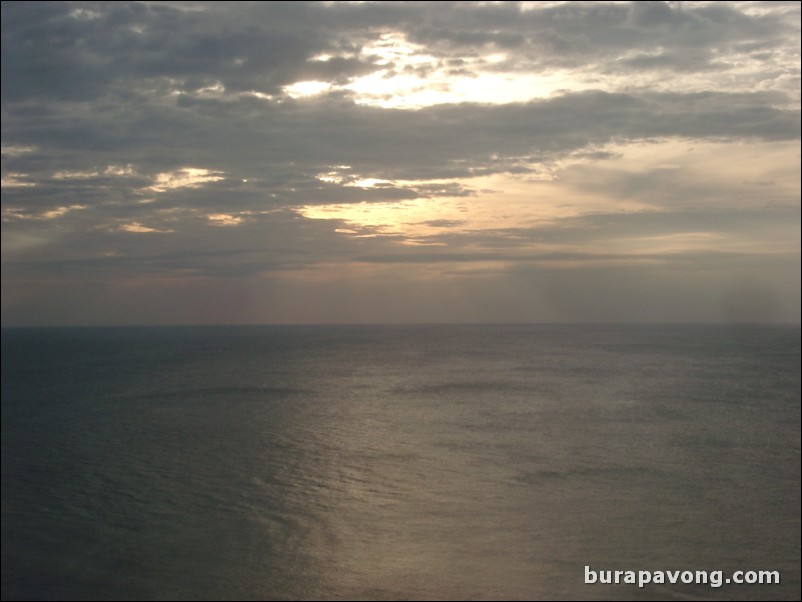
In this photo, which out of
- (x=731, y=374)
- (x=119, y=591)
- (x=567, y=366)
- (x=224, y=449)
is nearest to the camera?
(x=119, y=591)

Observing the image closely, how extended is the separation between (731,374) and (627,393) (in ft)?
111

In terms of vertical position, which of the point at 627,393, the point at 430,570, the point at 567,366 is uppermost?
the point at 567,366

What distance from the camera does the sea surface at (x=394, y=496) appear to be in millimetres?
23906

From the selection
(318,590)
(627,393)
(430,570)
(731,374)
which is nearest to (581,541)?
(430,570)

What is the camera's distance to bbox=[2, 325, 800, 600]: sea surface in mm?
23906

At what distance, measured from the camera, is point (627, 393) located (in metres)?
77.6

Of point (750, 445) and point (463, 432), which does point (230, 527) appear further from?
point (750, 445)

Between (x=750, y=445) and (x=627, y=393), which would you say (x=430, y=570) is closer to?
(x=750, y=445)

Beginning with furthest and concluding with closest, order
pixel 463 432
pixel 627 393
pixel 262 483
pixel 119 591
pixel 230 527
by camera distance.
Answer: pixel 627 393
pixel 463 432
pixel 262 483
pixel 230 527
pixel 119 591

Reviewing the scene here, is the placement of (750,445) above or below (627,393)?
below

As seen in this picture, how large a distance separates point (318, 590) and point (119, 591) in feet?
22.0

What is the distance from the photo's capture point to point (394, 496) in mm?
33125

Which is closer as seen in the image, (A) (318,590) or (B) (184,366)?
(A) (318,590)

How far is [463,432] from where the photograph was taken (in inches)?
2007
